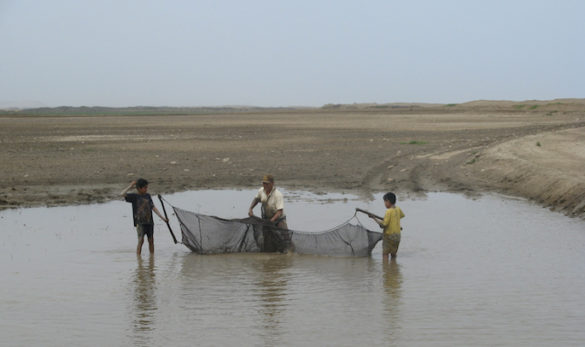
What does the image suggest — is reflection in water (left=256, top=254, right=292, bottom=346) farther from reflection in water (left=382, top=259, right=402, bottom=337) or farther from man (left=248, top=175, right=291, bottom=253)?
reflection in water (left=382, top=259, right=402, bottom=337)

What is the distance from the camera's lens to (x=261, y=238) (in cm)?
1105

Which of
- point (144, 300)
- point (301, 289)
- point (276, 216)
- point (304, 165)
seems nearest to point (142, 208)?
point (276, 216)

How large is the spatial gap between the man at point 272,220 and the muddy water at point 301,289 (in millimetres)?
218

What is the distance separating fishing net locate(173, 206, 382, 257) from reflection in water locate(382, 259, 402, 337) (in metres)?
0.65

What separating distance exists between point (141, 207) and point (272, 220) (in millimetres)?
1957

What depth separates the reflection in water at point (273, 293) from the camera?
7012mm

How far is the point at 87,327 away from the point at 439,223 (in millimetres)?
7960

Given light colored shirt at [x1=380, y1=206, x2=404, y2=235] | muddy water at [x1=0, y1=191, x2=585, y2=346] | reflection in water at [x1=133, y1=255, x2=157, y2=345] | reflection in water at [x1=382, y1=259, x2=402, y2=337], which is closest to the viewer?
muddy water at [x1=0, y1=191, x2=585, y2=346]

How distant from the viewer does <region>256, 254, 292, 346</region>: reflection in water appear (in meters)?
7.01

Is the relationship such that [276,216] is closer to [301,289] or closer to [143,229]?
[143,229]

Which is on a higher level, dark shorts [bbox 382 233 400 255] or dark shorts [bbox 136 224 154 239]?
dark shorts [bbox 136 224 154 239]

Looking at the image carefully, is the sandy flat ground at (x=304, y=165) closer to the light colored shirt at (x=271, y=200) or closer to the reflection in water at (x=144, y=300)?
the light colored shirt at (x=271, y=200)

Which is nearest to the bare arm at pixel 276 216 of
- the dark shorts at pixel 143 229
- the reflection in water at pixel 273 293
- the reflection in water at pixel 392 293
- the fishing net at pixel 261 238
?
the fishing net at pixel 261 238

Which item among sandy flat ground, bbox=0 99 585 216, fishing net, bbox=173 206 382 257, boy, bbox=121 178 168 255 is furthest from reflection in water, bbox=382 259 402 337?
sandy flat ground, bbox=0 99 585 216
